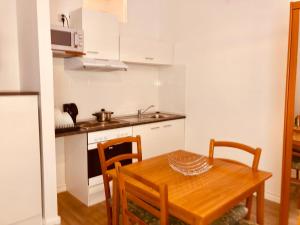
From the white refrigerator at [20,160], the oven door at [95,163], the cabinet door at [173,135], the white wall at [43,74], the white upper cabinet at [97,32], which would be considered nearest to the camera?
the white refrigerator at [20,160]

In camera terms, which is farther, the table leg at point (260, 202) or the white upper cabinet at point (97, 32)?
the white upper cabinet at point (97, 32)

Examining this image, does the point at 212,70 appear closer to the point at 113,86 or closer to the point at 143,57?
the point at 143,57

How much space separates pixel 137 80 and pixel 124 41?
2.46 ft

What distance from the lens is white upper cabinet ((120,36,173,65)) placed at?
3184 millimetres

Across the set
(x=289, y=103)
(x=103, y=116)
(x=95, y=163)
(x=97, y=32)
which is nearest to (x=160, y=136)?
(x=103, y=116)

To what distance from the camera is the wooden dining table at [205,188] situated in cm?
122

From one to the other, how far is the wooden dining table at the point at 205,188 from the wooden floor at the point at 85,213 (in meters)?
0.80

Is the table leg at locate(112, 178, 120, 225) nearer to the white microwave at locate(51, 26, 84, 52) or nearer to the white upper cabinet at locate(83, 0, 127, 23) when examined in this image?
the white microwave at locate(51, 26, 84, 52)

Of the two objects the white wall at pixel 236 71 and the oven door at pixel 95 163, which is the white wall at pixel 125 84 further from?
the oven door at pixel 95 163

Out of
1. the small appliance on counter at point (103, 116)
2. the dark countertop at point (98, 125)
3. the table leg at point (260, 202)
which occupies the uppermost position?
the small appliance on counter at point (103, 116)

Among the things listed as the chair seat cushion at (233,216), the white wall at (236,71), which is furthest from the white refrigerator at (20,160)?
the white wall at (236,71)

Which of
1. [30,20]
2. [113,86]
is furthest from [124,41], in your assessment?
[30,20]

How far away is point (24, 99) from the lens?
208 cm

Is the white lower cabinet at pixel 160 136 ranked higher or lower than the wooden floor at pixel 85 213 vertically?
higher
